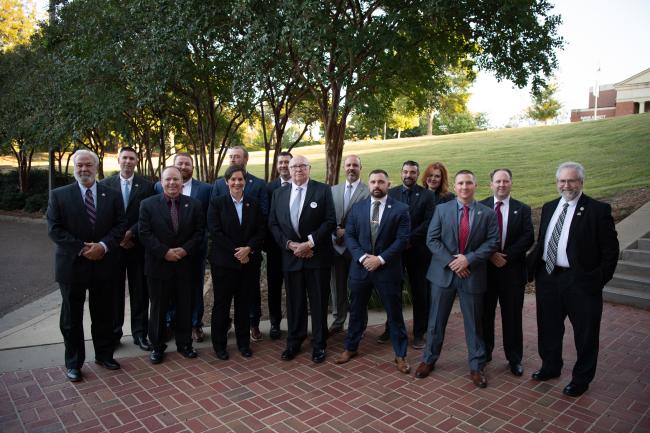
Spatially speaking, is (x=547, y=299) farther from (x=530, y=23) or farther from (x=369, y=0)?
(x=369, y=0)

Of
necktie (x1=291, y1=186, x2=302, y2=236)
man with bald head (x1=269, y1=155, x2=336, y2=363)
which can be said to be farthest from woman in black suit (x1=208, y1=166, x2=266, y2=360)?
necktie (x1=291, y1=186, x2=302, y2=236)

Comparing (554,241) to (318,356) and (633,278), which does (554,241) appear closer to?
(318,356)

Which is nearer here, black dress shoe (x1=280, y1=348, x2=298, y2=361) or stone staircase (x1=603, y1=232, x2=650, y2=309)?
black dress shoe (x1=280, y1=348, x2=298, y2=361)

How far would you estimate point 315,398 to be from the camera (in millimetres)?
4332

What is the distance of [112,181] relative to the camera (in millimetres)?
5637

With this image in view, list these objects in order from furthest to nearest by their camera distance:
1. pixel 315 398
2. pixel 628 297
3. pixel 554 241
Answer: pixel 628 297 < pixel 554 241 < pixel 315 398

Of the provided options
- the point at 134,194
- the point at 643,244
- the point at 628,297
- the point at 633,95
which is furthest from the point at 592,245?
the point at 633,95

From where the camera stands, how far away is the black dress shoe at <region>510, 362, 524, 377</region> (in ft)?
15.9

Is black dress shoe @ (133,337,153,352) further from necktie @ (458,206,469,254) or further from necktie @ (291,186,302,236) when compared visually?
necktie @ (458,206,469,254)

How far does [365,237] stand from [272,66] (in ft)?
16.4

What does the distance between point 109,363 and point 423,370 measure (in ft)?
10.8

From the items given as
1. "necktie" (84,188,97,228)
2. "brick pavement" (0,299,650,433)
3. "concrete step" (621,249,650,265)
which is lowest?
"brick pavement" (0,299,650,433)

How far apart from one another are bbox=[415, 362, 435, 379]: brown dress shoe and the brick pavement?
2.9 inches

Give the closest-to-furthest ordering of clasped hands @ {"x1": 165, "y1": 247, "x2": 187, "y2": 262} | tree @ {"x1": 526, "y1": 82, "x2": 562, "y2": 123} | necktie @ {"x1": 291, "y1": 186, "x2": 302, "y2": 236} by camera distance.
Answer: clasped hands @ {"x1": 165, "y1": 247, "x2": 187, "y2": 262} < necktie @ {"x1": 291, "y1": 186, "x2": 302, "y2": 236} < tree @ {"x1": 526, "y1": 82, "x2": 562, "y2": 123}
